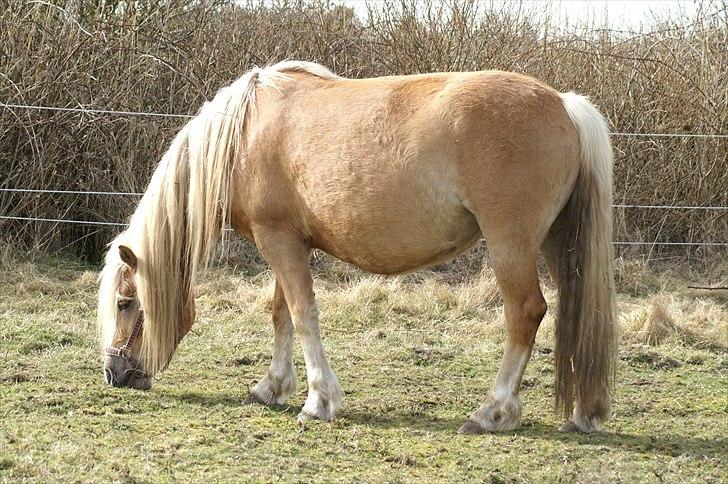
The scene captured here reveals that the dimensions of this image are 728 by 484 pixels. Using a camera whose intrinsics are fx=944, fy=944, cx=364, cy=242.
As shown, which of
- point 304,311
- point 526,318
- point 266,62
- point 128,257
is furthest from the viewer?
point 266,62

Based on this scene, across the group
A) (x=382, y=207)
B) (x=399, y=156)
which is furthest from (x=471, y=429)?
(x=399, y=156)

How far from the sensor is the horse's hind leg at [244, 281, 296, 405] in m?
4.79

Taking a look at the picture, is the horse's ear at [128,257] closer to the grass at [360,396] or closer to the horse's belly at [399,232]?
the grass at [360,396]

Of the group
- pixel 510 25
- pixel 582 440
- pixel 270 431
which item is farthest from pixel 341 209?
pixel 510 25

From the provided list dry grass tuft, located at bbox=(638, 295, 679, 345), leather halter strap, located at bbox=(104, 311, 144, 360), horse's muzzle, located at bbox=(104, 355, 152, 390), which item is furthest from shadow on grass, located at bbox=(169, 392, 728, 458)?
dry grass tuft, located at bbox=(638, 295, 679, 345)

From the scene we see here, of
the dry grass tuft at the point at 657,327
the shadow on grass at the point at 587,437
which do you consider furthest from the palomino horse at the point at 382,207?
the dry grass tuft at the point at 657,327

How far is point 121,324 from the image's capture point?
480 cm

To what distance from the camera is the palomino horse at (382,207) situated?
13.5ft

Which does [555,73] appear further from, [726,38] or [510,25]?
[726,38]

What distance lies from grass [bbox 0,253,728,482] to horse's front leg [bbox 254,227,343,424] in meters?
0.12

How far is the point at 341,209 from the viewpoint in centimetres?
441

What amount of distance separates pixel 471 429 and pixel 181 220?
176cm

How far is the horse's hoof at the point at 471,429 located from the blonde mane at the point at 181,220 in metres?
1.51

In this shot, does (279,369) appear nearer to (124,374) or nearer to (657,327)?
(124,374)
